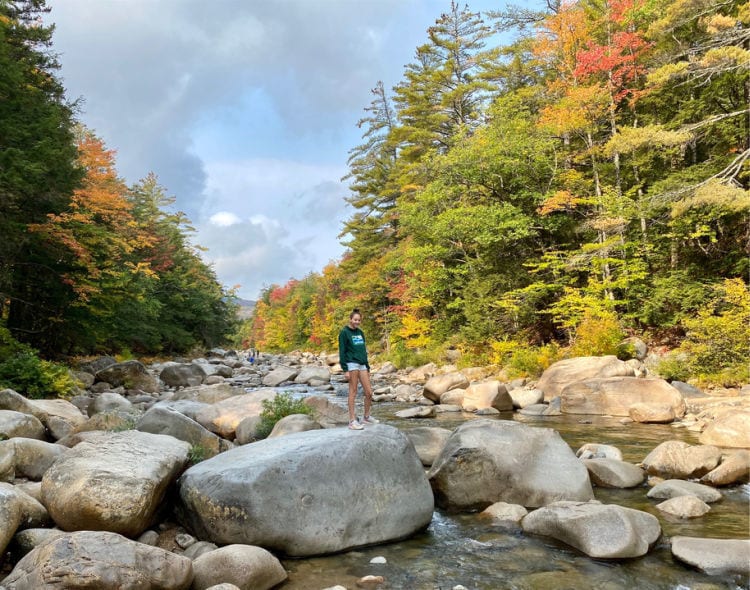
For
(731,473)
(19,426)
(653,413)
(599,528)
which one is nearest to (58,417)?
(19,426)

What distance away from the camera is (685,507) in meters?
6.01

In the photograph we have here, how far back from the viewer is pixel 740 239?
1689cm

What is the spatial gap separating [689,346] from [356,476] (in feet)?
40.5

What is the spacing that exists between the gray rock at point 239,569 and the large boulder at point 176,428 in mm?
3610

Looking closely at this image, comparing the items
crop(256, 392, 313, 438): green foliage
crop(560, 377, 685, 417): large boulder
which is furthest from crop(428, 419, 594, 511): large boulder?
crop(560, 377, 685, 417): large boulder

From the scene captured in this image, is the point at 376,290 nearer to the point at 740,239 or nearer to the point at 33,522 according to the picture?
the point at 740,239

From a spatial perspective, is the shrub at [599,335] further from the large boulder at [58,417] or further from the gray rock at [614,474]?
the large boulder at [58,417]

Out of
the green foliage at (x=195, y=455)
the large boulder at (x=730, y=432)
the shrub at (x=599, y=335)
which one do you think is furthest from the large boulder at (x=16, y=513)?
the shrub at (x=599, y=335)

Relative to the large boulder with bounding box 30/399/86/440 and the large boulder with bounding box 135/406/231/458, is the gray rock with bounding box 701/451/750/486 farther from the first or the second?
the large boulder with bounding box 30/399/86/440

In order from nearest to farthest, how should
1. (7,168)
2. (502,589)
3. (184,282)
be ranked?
(502,589), (7,168), (184,282)

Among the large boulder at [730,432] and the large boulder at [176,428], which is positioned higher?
the large boulder at [176,428]

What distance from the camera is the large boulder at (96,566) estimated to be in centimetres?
368

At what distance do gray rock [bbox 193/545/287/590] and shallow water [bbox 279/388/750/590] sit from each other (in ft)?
0.86

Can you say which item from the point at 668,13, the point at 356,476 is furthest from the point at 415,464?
the point at 668,13
